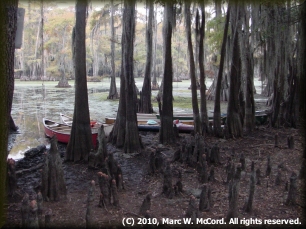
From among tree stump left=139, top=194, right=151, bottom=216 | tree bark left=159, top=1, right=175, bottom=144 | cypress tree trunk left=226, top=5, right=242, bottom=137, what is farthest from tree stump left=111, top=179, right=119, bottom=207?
cypress tree trunk left=226, top=5, right=242, bottom=137

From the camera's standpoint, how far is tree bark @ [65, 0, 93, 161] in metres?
7.16

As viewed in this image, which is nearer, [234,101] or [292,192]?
[292,192]

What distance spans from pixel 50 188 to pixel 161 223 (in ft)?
6.85

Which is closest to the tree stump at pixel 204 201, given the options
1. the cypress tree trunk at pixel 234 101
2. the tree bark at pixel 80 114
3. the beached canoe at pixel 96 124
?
the tree bark at pixel 80 114

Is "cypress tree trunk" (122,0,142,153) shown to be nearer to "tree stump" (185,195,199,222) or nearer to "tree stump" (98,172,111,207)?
"tree stump" (98,172,111,207)

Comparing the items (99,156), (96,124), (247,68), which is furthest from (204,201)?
(96,124)

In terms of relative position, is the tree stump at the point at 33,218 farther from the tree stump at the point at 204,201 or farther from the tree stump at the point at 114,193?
the tree stump at the point at 204,201

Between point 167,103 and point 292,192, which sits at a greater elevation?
point 167,103

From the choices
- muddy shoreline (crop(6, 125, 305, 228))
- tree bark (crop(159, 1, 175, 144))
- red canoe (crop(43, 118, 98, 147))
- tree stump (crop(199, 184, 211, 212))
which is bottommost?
muddy shoreline (crop(6, 125, 305, 228))

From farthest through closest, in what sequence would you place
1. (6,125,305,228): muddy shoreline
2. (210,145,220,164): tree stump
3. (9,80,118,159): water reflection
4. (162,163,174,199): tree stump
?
(9,80,118,159): water reflection
(210,145,220,164): tree stump
(162,163,174,199): tree stump
(6,125,305,228): muddy shoreline

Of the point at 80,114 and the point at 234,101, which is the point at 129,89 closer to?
the point at 80,114

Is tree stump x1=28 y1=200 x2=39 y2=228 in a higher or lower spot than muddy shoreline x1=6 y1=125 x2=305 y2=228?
higher

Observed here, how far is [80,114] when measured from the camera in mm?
7254

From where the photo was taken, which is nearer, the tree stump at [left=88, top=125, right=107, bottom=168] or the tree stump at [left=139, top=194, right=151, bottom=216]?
the tree stump at [left=139, top=194, right=151, bottom=216]
